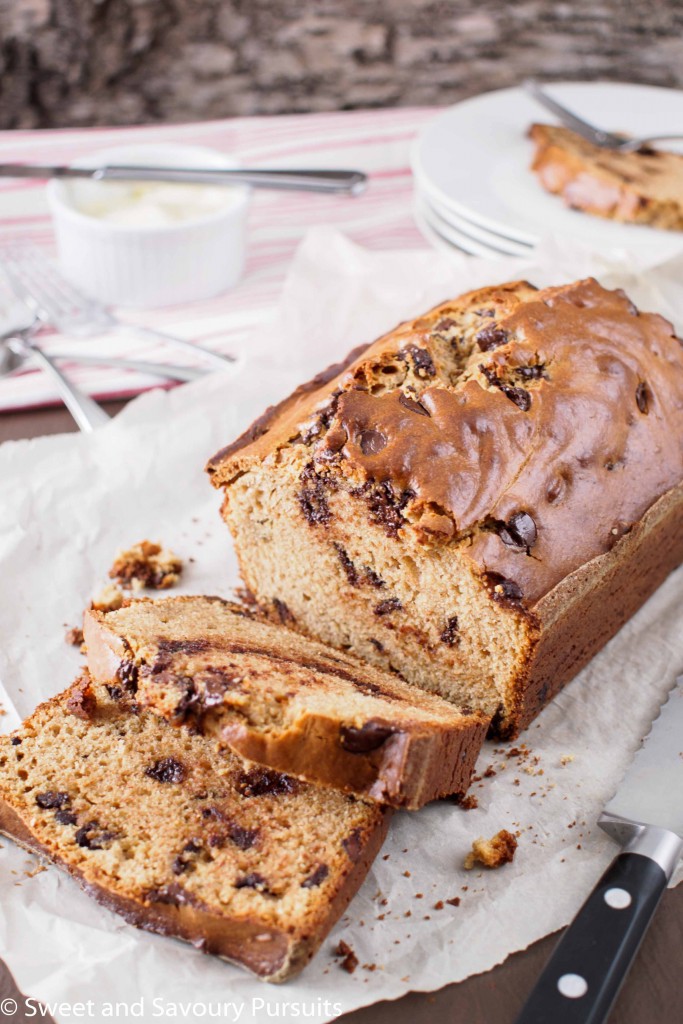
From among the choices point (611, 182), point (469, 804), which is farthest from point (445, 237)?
point (469, 804)

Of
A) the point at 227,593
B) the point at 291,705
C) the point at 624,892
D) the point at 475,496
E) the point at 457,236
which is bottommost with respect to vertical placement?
the point at 227,593

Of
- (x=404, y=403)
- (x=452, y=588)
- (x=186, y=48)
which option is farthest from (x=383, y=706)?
(x=186, y=48)

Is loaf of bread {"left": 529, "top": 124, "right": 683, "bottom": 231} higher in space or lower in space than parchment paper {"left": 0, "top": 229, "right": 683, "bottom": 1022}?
higher

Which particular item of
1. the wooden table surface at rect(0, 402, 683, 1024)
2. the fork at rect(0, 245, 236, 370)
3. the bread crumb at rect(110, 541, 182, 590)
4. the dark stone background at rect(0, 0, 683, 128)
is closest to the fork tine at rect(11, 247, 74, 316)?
the fork at rect(0, 245, 236, 370)

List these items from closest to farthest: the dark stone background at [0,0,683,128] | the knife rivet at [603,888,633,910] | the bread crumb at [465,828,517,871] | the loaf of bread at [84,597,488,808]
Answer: the knife rivet at [603,888,633,910], the loaf of bread at [84,597,488,808], the bread crumb at [465,828,517,871], the dark stone background at [0,0,683,128]

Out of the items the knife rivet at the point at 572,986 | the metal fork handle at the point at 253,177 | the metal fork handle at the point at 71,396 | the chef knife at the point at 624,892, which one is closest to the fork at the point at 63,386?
the metal fork handle at the point at 71,396

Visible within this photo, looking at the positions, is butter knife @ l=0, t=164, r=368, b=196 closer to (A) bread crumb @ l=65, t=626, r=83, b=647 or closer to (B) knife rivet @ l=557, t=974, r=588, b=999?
(A) bread crumb @ l=65, t=626, r=83, b=647

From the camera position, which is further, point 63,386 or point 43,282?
point 43,282

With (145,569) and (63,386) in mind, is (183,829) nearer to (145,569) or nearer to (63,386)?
(145,569)
